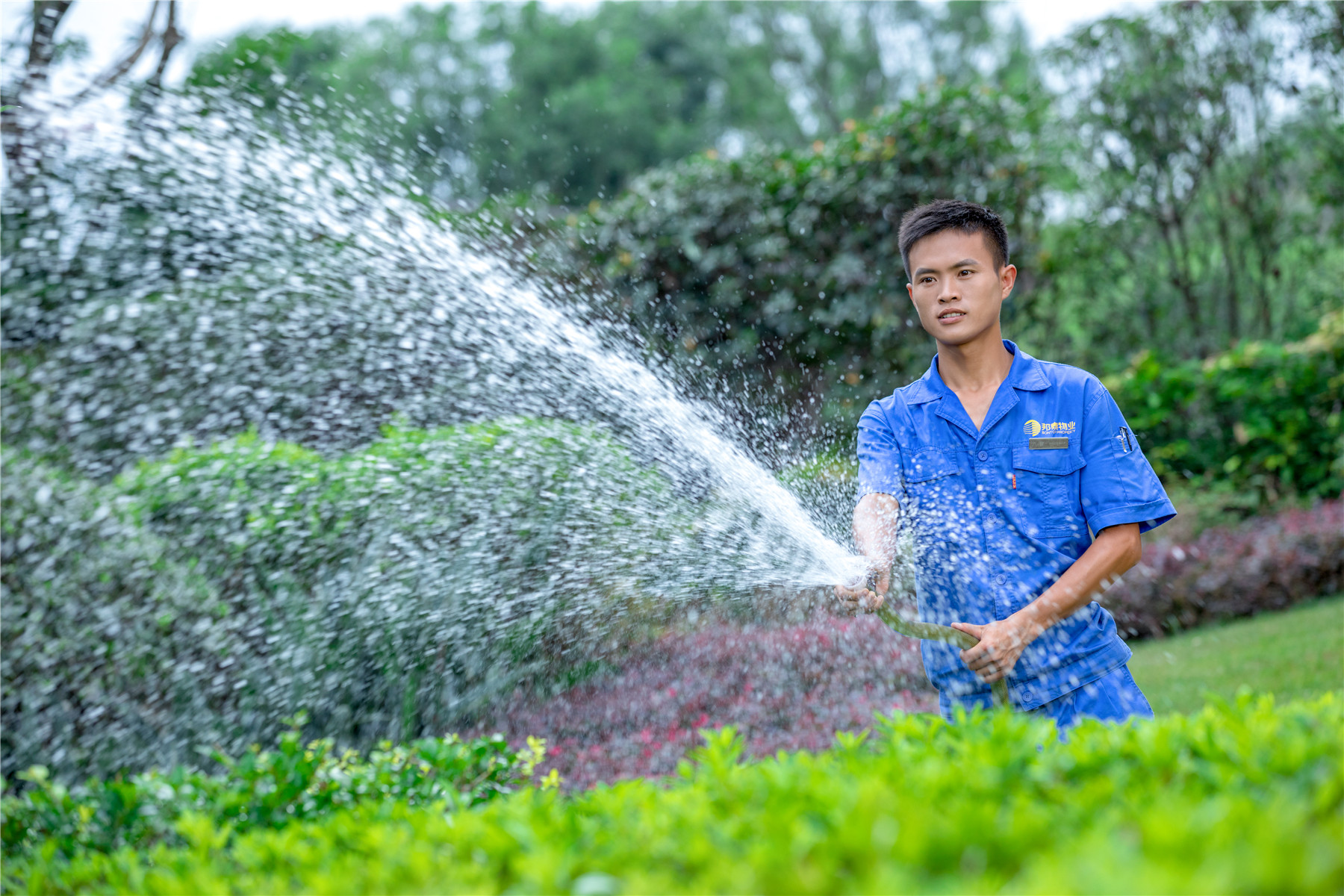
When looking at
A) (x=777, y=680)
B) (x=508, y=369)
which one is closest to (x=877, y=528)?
(x=777, y=680)

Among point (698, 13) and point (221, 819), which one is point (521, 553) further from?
point (698, 13)

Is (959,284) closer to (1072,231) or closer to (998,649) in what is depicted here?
(998,649)

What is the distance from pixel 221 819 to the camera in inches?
91.4

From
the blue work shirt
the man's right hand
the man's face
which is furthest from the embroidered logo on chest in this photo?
the man's right hand

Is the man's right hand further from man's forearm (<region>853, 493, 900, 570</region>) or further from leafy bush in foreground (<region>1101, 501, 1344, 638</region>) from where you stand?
leafy bush in foreground (<region>1101, 501, 1344, 638</region>)

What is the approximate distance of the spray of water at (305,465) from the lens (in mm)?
3812

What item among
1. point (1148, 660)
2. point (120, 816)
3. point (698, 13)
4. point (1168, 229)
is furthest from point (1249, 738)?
point (698, 13)

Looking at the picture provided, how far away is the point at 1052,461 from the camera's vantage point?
2391 millimetres

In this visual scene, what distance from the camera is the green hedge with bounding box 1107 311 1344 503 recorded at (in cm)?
727

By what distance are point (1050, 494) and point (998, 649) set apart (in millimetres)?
462

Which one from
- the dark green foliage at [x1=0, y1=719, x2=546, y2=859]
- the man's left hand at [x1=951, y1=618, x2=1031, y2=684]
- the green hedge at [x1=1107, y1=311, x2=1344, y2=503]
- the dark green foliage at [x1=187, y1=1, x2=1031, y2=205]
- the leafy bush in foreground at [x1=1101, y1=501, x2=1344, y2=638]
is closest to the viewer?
the man's left hand at [x1=951, y1=618, x2=1031, y2=684]

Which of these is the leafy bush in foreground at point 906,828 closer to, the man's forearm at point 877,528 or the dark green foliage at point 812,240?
the man's forearm at point 877,528

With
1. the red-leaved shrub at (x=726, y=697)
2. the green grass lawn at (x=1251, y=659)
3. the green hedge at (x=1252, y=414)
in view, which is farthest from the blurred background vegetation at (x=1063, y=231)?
the red-leaved shrub at (x=726, y=697)

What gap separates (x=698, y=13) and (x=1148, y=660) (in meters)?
25.8
